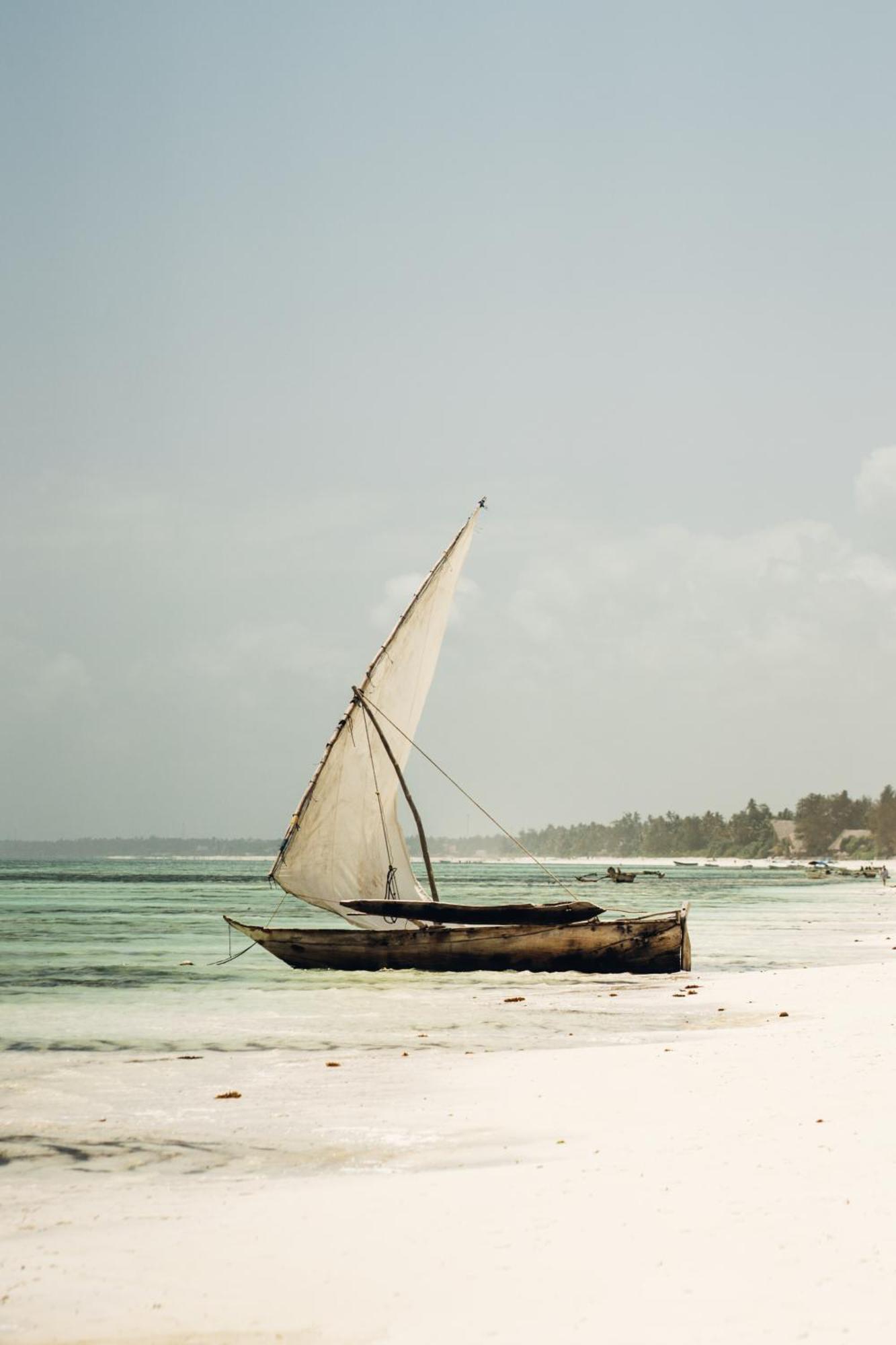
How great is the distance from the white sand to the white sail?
1587 centimetres

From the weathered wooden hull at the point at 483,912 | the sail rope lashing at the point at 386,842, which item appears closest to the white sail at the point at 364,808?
the sail rope lashing at the point at 386,842

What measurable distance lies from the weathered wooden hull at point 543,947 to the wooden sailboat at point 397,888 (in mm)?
22

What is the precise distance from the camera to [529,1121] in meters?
11.1

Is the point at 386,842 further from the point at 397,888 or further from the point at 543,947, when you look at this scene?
the point at 543,947

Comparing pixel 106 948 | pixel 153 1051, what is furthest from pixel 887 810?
pixel 153 1051

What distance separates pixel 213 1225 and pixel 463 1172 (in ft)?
6.63

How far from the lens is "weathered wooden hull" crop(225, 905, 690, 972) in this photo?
27.9 metres

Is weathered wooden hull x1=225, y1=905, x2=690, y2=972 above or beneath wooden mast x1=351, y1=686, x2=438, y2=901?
beneath

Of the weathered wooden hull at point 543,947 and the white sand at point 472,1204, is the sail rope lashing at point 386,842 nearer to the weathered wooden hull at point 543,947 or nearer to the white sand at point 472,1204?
the weathered wooden hull at point 543,947

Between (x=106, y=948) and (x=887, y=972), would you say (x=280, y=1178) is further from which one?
(x=106, y=948)

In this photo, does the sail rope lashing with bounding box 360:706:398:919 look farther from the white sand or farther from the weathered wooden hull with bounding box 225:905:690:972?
the white sand

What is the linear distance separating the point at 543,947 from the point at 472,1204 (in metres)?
20.0

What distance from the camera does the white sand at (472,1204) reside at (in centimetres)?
635

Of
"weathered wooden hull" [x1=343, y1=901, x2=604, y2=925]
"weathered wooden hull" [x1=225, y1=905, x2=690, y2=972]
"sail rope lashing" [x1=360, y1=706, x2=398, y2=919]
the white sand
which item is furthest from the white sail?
the white sand
